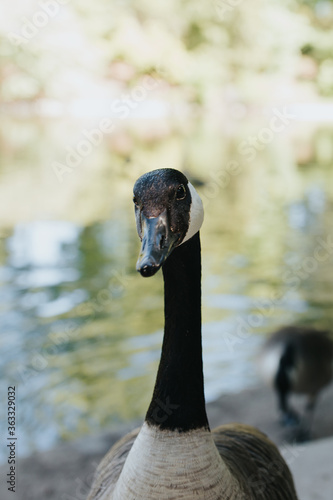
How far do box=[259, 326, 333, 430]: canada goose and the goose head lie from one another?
6.92 feet

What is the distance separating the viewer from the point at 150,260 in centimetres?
104

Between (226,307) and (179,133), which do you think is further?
(179,133)

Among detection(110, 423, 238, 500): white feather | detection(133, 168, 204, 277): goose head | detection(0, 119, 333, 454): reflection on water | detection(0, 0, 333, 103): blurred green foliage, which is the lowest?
detection(110, 423, 238, 500): white feather

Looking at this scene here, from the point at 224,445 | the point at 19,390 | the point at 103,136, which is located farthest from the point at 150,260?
the point at 103,136

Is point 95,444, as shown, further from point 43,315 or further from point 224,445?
point 43,315

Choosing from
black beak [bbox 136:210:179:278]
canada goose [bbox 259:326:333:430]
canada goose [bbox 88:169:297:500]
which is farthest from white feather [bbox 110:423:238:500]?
canada goose [bbox 259:326:333:430]

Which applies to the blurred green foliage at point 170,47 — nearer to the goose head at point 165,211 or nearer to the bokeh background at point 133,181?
the bokeh background at point 133,181

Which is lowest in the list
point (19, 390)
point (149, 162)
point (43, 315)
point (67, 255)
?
point (19, 390)

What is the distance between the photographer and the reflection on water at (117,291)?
3732 millimetres

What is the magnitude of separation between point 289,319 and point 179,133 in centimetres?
1763

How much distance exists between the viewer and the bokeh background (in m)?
4.10

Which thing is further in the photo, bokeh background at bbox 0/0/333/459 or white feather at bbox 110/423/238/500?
bokeh background at bbox 0/0/333/459

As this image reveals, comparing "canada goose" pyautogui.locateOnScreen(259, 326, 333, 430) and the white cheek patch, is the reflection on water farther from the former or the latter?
the white cheek patch

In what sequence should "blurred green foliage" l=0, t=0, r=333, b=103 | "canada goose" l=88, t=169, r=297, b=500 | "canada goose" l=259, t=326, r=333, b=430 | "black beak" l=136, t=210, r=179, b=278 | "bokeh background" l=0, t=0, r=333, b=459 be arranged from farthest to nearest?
"blurred green foliage" l=0, t=0, r=333, b=103, "bokeh background" l=0, t=0, r=333, b=459, "canada goose" l=259, t=326, r=333, b=430, "canada goose" l=88, t=169, r=297, b=500, "black beak" l=136, t=210, r=179, b=278
